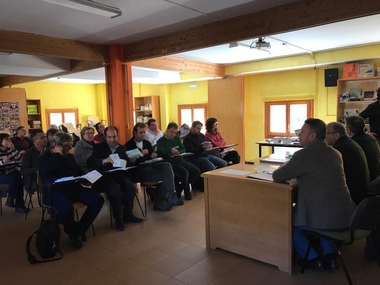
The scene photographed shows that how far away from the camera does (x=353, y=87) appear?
631cm

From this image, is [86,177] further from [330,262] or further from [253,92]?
[253,92]

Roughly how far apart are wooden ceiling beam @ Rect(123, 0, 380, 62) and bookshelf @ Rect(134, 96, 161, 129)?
17.0 ft

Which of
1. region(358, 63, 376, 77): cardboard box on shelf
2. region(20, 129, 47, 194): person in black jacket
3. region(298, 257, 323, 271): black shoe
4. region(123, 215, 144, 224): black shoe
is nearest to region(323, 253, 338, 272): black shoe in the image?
region(298, 257, 323, 271): black shoe

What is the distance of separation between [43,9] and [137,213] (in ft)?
9.02

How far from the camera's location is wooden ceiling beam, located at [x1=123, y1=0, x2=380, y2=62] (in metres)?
3.10

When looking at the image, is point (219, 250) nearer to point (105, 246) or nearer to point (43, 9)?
point (105, 246)

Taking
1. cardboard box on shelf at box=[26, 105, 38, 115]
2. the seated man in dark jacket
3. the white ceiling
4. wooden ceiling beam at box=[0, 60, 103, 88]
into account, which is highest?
the white ceiling

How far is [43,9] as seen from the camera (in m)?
3.38

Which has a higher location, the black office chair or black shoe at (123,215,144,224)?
the black office chair

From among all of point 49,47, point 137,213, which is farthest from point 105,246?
point 49,47

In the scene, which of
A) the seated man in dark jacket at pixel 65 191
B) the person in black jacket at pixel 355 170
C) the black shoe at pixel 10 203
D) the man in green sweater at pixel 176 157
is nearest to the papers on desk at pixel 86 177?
the seated man in dark jacket at pixel 65 191

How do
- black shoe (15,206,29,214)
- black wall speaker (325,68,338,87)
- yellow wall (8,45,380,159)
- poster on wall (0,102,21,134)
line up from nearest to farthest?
black shoe (15,206,29,214) < black wall speaker (325,68,338,87) < yellow wall (8,45,380,159) < poster on wall (0,102,21,134)

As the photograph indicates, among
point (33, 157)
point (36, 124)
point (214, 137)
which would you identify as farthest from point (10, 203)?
point (36, 124)

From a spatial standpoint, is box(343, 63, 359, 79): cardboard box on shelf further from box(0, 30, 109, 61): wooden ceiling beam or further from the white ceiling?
box(0, 30, 109, 61): wooden ceiling beam
